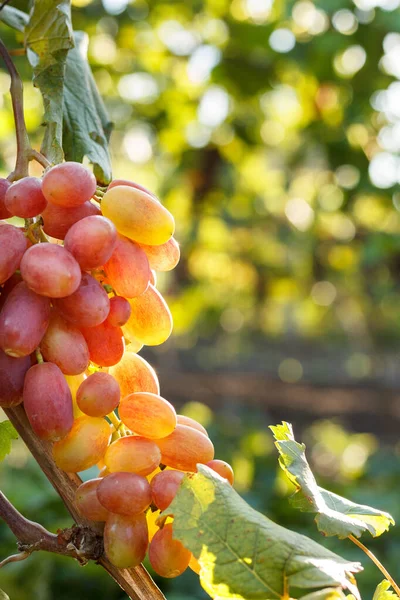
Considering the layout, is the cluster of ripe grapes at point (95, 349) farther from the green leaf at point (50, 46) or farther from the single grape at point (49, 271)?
the green leaf at point (50, 46)

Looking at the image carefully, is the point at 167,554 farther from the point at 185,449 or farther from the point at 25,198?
the point at 25,198

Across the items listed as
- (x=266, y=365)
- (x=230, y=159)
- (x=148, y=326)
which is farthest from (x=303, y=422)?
(x=148, y=326)

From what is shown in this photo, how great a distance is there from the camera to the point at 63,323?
0.54 metres

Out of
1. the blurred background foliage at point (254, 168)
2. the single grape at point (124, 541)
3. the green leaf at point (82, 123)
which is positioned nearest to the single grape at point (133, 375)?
the single grape at point (124, 541)

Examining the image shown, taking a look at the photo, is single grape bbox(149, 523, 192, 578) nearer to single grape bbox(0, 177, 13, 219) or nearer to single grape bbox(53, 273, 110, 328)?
single grape bbox(53, 273, 110, 328)

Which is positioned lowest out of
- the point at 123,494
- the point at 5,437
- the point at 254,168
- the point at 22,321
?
the point at 254,168

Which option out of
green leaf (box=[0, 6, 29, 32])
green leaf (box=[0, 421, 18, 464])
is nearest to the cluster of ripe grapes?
green leaf (box=[0, 421, 18, 464])

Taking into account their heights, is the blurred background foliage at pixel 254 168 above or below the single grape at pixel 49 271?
below

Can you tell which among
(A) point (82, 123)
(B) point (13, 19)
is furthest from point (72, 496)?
(B) point (13, 19)

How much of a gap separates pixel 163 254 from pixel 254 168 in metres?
3.84

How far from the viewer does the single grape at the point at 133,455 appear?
0.53 m

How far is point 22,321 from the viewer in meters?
0.49

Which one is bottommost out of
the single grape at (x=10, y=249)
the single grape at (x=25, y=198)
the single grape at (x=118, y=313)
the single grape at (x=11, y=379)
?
the single grape at (x=11, y=379)

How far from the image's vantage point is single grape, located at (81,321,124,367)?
1.81ft
